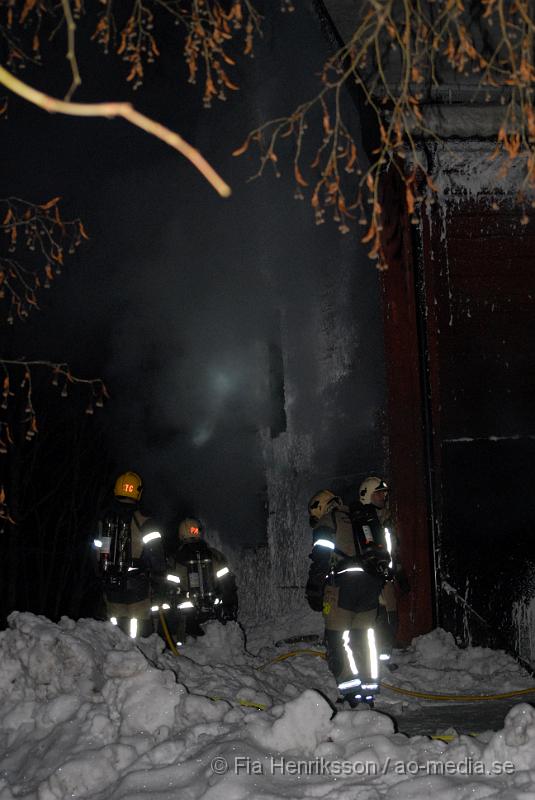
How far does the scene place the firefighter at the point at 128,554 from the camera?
732cm

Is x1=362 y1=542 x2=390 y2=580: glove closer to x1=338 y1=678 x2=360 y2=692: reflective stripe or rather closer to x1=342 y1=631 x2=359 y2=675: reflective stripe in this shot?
x1=342 y1=631 x2=359 y2=675: reflective stripe

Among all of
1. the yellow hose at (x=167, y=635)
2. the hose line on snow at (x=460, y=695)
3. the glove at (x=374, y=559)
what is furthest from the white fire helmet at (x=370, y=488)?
the yellow hose at (x=167, y=635)

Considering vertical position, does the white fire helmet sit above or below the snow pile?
above

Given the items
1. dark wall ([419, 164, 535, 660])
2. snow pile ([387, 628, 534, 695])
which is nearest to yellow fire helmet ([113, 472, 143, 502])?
snow pile ([387, 628, 534, 695])

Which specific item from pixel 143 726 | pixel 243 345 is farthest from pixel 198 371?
pixel 143 726

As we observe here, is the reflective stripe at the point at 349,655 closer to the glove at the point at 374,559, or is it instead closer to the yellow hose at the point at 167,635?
the glove at the point at 374,559

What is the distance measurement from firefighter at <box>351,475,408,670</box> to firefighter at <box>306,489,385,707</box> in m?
0.10

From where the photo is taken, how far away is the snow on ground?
11.9 ft

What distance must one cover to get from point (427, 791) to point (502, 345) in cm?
583

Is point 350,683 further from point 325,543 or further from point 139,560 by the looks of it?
point 139,560

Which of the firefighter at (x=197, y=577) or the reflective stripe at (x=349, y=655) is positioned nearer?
the reflective stripe at (x=349, y=655)

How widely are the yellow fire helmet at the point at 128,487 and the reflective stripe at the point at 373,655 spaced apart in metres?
2.60

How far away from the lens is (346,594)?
625 centimetres

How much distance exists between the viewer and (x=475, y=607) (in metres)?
8.23
